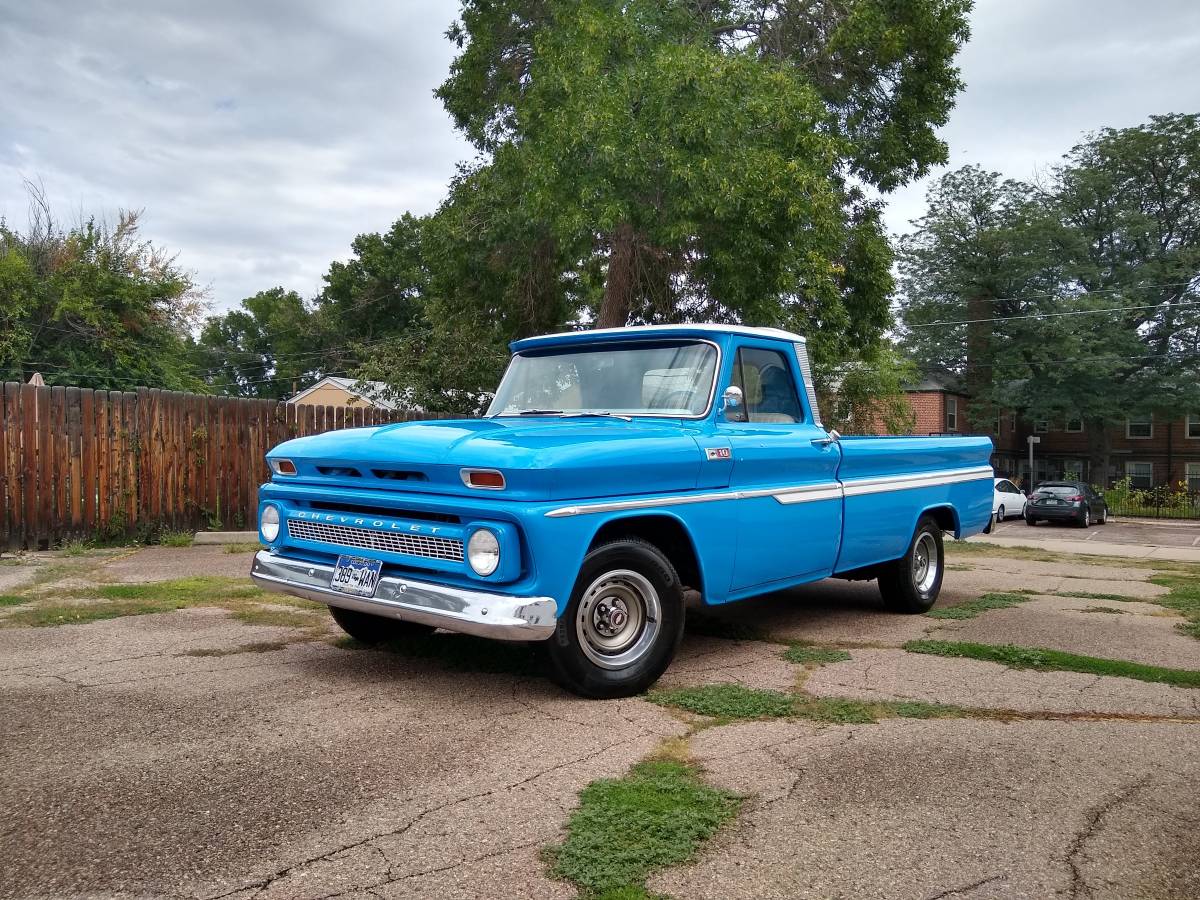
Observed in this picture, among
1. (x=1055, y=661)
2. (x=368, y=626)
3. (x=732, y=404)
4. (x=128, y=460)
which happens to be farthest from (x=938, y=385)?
(x=368, y=626)

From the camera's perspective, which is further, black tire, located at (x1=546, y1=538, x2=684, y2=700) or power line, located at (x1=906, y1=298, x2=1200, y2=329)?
power line, located at (x1=906, y1=298, x2=1200, y2=329)

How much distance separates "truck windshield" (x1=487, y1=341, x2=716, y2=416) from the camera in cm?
563

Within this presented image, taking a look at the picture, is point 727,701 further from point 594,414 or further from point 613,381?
point 613,381

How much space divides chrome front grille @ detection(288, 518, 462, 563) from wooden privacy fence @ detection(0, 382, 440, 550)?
6686 mm

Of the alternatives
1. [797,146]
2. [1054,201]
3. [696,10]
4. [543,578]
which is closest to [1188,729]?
[543,578]

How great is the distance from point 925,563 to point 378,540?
15.9 feet

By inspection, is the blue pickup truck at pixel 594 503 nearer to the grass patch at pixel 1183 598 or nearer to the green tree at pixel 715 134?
the grass patch at pixel 1183 598

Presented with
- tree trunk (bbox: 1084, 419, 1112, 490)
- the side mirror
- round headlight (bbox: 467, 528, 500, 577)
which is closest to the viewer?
round headlight (bbox: 467, 528, 500, 577)

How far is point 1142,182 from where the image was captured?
144ft

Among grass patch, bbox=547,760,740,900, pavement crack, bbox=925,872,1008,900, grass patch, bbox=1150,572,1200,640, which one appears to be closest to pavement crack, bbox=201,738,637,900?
grass patch, bbox=547,760,740,900

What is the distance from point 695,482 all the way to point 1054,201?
46604mm

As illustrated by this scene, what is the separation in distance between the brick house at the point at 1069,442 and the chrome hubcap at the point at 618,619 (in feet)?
137

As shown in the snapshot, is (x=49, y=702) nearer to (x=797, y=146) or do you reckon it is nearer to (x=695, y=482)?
(x=695, y=482)

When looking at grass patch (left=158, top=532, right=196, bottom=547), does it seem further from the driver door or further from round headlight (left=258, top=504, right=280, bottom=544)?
the driver door
